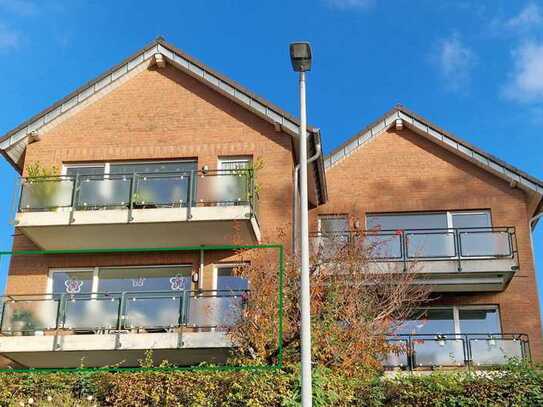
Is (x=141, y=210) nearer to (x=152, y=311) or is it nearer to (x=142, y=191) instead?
(x=142, y=191)

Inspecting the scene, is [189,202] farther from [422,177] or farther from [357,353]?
[422,177]

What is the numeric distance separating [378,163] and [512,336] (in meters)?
6.41

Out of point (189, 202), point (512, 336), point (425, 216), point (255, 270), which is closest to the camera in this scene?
point (255, 270)

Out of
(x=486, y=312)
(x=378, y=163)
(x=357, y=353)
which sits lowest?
(x=357, y=353)

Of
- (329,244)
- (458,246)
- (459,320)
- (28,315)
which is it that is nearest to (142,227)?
(28,315)

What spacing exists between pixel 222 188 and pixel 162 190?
1464 mm

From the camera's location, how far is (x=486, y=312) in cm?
2172

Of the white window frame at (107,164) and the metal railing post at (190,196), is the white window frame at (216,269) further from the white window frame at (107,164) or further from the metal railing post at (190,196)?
the white window frame at (107,164)

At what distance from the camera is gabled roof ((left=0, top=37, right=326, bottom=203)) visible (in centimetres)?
2072

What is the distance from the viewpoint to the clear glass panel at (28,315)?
18438 mm

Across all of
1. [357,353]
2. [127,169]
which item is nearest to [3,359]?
[127,169]

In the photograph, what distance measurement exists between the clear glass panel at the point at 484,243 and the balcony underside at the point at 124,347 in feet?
24.3

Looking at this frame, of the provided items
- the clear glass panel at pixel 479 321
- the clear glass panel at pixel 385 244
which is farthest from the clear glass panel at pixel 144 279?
the clear glass panel at pixel 479 321

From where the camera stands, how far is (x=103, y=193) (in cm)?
1966
